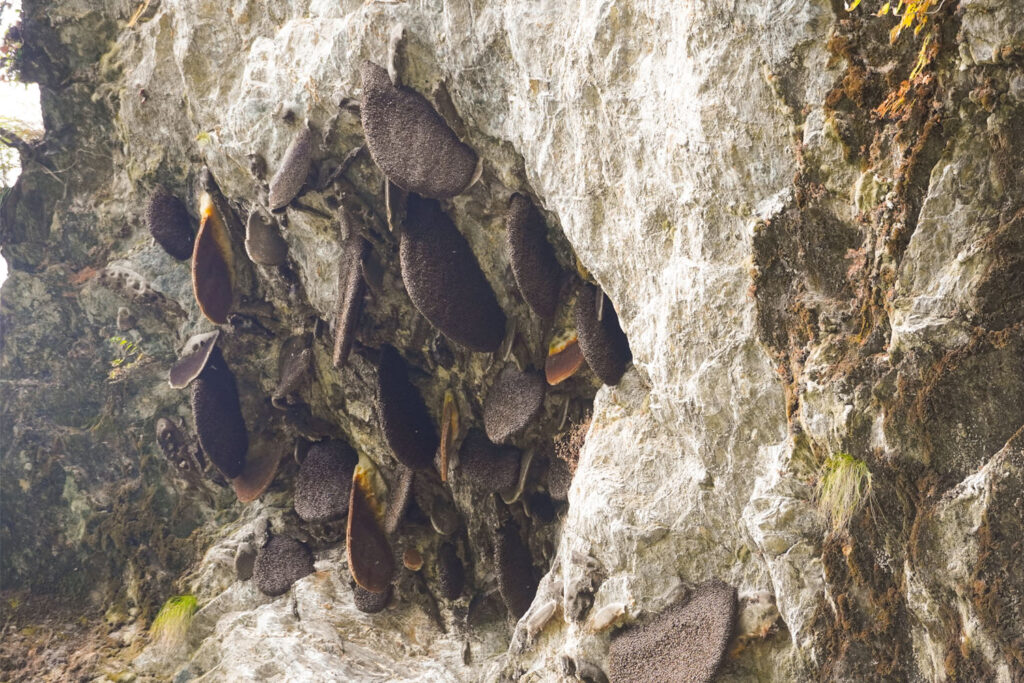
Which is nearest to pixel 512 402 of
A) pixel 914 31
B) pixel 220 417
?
pixel 220 417

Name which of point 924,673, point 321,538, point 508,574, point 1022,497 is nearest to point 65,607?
point 321,538

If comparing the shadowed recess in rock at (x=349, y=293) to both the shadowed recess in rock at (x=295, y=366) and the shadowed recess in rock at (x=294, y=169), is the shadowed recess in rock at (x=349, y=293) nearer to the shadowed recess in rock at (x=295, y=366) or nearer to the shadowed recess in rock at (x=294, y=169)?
the shadowed recess in rock at (x=294, y=169)

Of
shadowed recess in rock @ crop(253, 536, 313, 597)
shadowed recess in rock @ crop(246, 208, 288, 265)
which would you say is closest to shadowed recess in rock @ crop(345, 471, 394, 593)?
shadowed recess in rock @ crop(253, 536, 313, 597)

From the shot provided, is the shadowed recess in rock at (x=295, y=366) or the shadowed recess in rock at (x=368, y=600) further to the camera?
the shadowed recess in rock at (x=295, y=366)

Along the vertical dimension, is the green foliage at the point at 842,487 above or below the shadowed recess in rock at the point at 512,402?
below

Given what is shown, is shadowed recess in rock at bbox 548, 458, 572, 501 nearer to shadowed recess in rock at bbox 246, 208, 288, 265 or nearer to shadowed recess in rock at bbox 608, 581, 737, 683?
shadowed recess in rock at bbox 608, 581, 737, 683

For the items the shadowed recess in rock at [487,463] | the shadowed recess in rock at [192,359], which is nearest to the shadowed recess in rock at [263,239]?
the shadowed recess in rock at [192,359]
